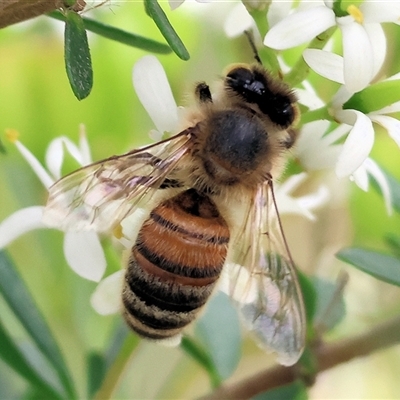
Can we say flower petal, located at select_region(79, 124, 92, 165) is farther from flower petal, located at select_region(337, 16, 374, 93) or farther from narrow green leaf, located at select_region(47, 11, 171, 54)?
flower petal, located at select_region(337, 16, 374, 93)

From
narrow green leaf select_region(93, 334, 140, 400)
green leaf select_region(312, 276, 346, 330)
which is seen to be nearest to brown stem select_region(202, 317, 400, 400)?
green leaf select_region(312, 276, 346, 330)

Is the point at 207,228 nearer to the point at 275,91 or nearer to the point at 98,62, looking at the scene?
the point at 275,91

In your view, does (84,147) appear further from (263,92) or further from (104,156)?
(104,156)

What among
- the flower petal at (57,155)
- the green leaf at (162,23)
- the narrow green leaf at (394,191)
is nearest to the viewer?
the green leaf at (162,23)

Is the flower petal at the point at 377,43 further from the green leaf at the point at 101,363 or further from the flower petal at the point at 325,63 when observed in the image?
the green leaf at the point at 101,363

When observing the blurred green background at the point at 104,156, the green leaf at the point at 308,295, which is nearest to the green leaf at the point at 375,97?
the green leaf at the point at 308,295

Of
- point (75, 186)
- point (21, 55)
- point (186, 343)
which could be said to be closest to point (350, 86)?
point (75, 186)
